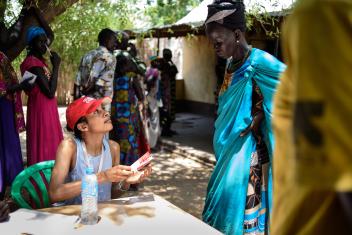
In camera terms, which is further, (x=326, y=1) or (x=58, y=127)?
(x=58, y=127)

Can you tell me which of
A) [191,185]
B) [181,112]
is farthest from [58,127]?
[181,112]

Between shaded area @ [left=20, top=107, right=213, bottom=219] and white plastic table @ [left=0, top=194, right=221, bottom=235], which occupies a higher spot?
white plastic table @ [left=0, top=194, right=221, bottom=235]

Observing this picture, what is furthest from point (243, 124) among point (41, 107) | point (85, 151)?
point (41, 107)

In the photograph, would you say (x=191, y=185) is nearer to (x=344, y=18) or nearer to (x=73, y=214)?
(x=73, y=214)

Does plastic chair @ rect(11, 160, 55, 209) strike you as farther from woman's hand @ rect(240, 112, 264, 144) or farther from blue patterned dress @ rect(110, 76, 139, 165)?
blue patterned dress @ rect(110, 76, 139, 165)

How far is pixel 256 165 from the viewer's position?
9.32 feet

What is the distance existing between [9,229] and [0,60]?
2470 mm

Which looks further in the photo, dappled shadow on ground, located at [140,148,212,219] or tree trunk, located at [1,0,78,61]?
dappled shadow on ground, located at [140,148,212,219]

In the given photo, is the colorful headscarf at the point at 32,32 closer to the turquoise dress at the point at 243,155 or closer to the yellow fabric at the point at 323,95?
the turquoise dress at the point at 243,155

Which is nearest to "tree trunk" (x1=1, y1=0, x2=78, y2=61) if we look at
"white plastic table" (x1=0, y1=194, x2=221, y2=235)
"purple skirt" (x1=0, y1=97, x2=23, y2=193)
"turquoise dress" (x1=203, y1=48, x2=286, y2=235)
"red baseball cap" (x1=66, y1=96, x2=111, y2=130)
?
"purple skirt" (x1=0, y1=97, x2=23, y2=193)

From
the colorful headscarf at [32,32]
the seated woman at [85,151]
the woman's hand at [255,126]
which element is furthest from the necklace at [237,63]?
the colorful headscarf at [32,32]

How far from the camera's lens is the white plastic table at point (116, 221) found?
202 cm

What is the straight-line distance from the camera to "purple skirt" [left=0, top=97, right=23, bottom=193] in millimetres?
4441

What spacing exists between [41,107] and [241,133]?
2538 mm
